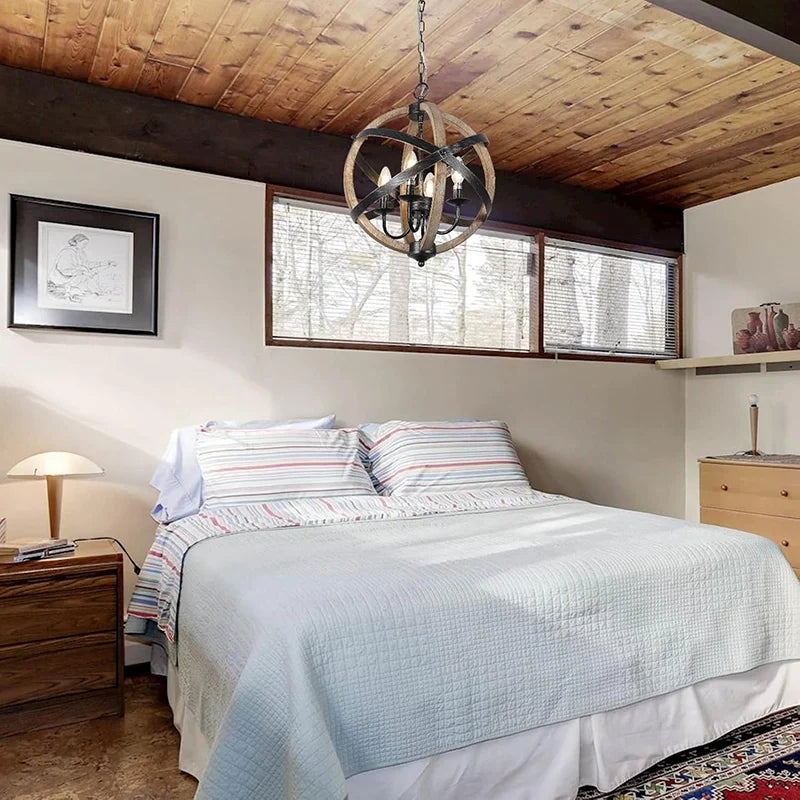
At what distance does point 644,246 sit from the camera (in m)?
4.61

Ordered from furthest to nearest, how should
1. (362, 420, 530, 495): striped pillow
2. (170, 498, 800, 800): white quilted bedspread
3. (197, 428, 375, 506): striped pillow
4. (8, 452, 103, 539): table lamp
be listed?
(362, 420, 530, 495): striped pillow
(197, 428, 375, 506): striped pillow
(8, 452, 103, 539): table lamp
(170, 498, 800, 800): white quilted bedspread

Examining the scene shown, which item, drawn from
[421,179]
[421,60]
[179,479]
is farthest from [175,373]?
[421,60]

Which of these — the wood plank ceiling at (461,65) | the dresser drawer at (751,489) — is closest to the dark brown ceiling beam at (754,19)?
the wood plank ceiling at (461,65)

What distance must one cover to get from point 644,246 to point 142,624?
371cm

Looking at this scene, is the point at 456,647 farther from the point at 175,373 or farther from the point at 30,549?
the point at 175,373

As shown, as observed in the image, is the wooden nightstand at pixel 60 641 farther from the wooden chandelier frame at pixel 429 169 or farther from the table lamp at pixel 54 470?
the wooden chandelier frame at pixel 429 169

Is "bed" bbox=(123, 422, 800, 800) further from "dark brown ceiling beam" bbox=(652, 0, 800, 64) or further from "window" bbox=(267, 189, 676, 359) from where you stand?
"dark brown ceiling beam" bbox=(652, 0, 800, 64)

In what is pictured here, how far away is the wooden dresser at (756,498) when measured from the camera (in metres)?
3.60

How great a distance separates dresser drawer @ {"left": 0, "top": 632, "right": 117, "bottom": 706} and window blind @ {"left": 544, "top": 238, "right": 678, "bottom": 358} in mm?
A: 2875

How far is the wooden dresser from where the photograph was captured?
3604 millimetres

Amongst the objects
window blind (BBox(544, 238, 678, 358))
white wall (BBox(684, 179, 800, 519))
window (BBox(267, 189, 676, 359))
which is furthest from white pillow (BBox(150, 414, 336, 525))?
white wall (BBox(684, 179, 800, 519))

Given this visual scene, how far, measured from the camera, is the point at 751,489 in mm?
3834

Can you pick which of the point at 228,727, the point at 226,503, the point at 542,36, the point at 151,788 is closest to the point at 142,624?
the point at 226,503

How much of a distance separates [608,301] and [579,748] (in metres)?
3.21
